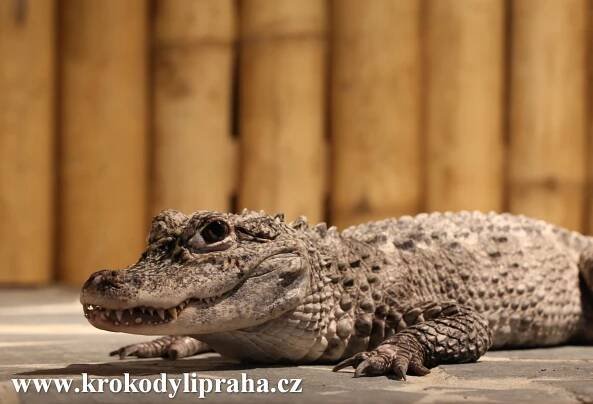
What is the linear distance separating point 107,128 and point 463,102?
76.6 inches

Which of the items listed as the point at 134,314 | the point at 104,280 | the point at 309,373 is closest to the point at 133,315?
the point at 134,314

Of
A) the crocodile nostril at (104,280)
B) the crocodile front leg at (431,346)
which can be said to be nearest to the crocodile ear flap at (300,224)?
the crocodile front leg at (431,346)

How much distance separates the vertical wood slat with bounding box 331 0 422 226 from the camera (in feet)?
18.3

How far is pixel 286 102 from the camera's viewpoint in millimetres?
5633

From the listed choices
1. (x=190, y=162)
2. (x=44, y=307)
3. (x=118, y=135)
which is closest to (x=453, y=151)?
(x=190, y=162)

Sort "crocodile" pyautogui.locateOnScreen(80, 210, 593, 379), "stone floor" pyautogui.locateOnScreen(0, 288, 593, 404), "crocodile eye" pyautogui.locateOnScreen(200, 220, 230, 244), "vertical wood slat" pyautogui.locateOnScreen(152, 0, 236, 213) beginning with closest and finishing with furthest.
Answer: "stone floor" pyautogui.locateOnScreen(0, 288, 593, 404)
"crocodile" pyautogui.locateOnScreen(80, 210, 593, 379)
"crocodile eye" pyautogui.locateOnScreen(200, 220, 230, 244)
"vertical wood slat" pyautogui.locateOnScreen(152, 0, 236, 213)

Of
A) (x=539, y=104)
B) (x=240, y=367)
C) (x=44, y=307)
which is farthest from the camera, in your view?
(x=539, y=104)

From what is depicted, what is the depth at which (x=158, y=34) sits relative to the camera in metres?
5.83

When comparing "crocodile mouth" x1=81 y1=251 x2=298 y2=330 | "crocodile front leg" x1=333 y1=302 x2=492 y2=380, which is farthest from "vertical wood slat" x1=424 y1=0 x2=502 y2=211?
"crocodile mouth" x1=81 y1=251 x2=298 y2=330

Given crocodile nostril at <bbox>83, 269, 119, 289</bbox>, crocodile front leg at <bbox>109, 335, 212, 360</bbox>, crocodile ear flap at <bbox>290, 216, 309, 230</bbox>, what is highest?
crocodile ear flap at <bbox>290, 216, 309, 230</bbox>

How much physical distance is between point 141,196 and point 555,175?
2.24 meters

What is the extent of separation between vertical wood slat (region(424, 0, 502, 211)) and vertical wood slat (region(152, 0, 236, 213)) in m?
1.10

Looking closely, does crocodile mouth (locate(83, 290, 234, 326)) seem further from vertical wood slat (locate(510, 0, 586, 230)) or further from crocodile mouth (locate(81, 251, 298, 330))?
vertical wood slat (locate(510, 0, 586, 230))

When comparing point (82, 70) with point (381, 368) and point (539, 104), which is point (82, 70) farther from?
point (381, 368)
